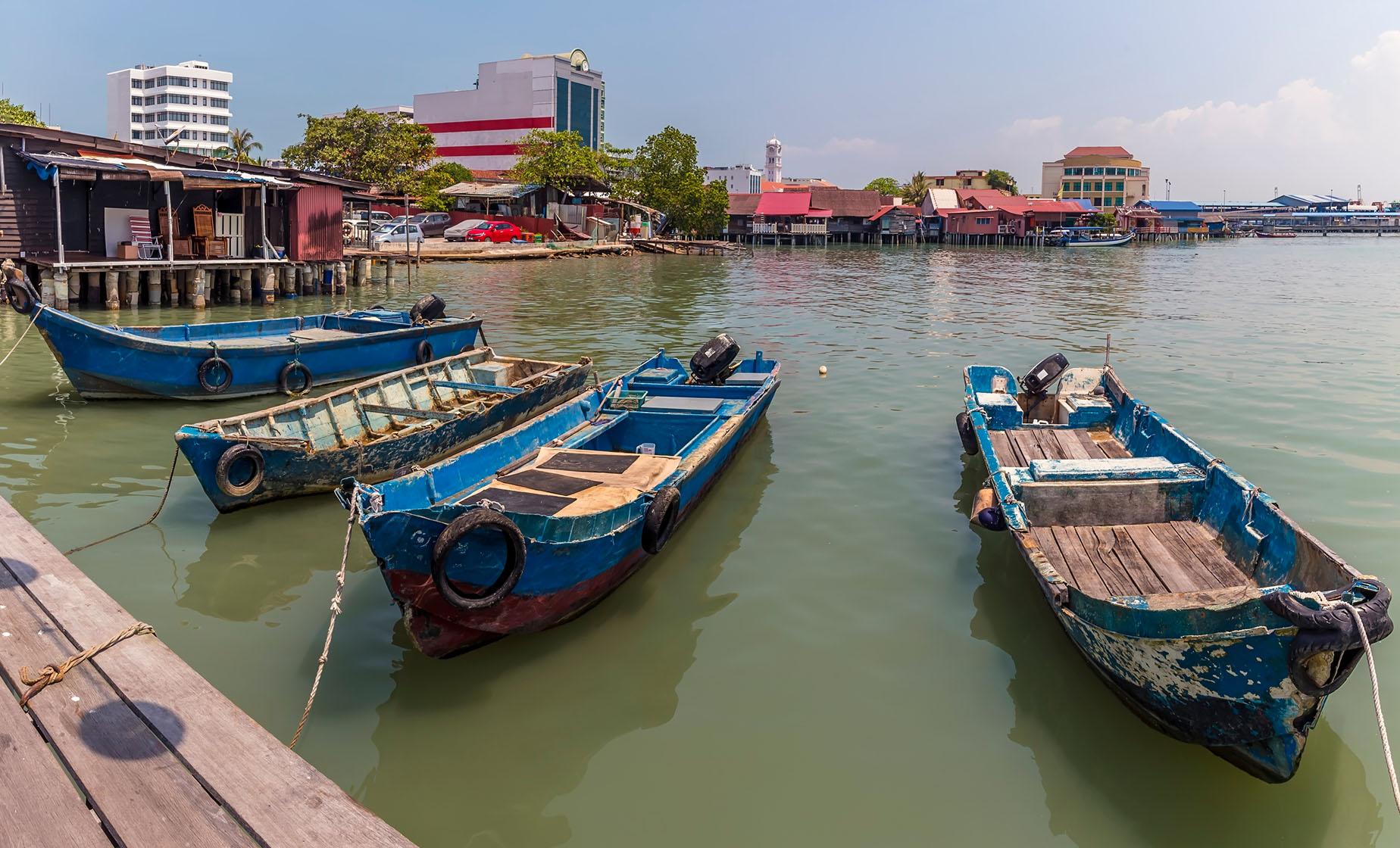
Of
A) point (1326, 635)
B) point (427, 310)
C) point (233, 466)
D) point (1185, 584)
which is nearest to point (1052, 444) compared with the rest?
point (1185, 584)

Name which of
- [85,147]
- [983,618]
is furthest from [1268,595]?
[85,147]

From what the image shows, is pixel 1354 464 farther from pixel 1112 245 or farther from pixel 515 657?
pixel 1112 245

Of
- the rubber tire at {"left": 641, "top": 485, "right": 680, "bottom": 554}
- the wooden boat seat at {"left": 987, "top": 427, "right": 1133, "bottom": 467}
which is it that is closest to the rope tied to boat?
the rubber tire at {"left": 641, "top": 485, "right": 680, "bottom": 554}

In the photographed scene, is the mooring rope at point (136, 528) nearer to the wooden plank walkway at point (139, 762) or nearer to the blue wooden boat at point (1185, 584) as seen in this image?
the wooden plank walkway at point (139, 762)

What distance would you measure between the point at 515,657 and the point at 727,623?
1774 mm

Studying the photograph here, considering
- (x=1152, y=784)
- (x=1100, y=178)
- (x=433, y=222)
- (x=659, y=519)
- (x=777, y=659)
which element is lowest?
(x=1152, y=784)

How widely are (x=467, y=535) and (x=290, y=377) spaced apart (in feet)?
33.7

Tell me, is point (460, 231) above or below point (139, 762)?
above

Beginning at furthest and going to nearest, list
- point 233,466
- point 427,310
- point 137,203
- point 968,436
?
point 137,203 → point 427,310 → point 968,436 → point 233,466

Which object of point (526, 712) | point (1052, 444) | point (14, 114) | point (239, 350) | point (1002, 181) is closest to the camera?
point (526, 712)

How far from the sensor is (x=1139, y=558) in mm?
7203

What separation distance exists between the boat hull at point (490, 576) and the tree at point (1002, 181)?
139m

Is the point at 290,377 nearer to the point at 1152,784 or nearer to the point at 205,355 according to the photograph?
the point at 205,355

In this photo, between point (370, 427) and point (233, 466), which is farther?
point (370, 427)
